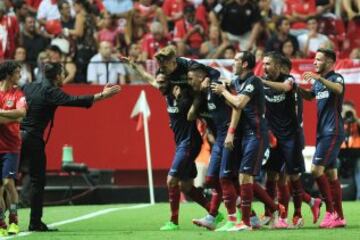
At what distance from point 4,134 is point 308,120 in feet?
39.1

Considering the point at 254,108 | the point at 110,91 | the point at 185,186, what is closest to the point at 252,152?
the point at 254,108

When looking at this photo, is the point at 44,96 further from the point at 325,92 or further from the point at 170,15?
the point at 170,15

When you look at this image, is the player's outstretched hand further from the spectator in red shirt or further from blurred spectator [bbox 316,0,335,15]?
blurred spectator [bbox 316,0,335,15]

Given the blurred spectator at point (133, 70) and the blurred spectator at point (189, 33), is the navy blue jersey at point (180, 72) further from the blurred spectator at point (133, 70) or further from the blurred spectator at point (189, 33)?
the blurred spectator at point (189, 33)

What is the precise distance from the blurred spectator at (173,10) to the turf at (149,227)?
7.11 metres

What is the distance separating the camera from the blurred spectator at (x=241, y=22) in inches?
1072

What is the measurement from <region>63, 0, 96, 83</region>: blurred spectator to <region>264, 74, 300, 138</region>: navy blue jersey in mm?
10206

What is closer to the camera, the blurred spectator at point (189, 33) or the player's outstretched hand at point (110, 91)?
the player's outstretched hand at point (110, 91)

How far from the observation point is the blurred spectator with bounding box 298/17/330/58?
26.7 m

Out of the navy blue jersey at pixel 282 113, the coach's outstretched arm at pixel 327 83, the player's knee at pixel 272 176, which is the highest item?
the coach's outstretched arm at pixel 327 83

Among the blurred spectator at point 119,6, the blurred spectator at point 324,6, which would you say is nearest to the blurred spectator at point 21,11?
the blurred spectator at point 119,6

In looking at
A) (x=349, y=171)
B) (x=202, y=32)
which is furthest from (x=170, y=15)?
(x=349, y=171)

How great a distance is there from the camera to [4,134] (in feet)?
49.7

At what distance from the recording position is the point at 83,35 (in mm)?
26938
